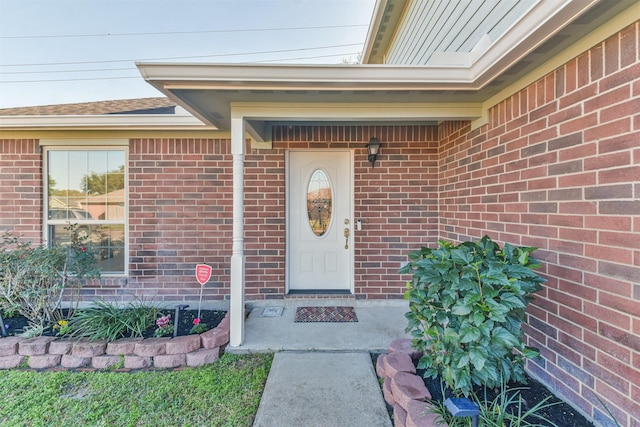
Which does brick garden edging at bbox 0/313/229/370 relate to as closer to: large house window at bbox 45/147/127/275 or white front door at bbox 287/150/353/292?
large house window at bbox 45/147/127/275

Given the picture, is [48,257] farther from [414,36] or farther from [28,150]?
[414,36]

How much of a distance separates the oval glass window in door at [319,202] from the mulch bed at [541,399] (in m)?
2.23

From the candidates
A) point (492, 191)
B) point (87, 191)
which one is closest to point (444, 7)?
Answer: point (492, 191)

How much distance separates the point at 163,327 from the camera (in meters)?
2.75

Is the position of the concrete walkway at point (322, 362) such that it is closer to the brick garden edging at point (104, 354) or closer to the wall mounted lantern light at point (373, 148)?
the brick garden edging at point (104, 354)

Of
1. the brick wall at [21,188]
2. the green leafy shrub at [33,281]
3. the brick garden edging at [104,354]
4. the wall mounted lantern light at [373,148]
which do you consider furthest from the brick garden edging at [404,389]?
the brick wall at [21,188]

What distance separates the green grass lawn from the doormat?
0.88m

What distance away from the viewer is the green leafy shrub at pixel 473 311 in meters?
1.54

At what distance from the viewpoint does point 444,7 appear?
3402 mm

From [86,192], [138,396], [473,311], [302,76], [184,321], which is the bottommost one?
[138,396]

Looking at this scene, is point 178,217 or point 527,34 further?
point 178,217

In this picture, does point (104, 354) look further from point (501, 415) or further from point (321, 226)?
point (501, 415)

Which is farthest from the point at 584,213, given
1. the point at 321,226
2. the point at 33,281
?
the point at 33,281

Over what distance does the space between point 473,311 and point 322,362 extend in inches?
55.3
